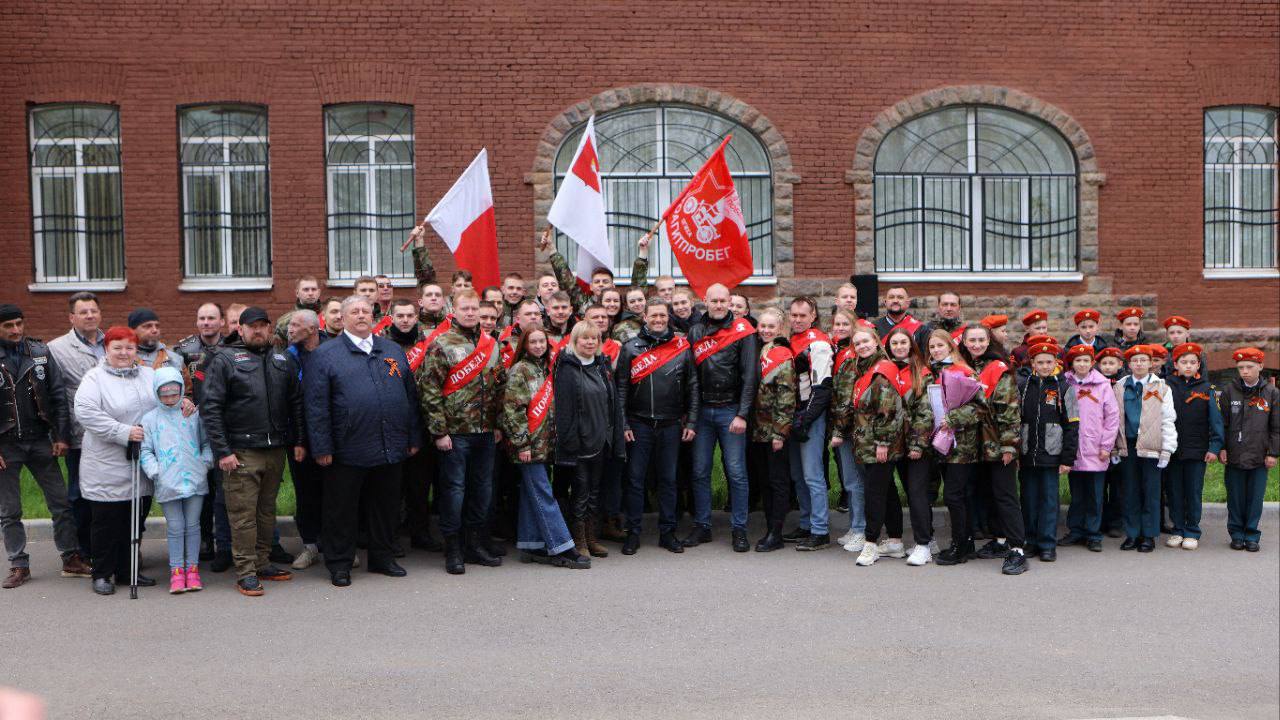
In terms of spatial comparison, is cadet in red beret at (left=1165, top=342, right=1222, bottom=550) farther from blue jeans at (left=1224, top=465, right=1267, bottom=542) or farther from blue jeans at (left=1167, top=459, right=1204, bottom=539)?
blue jeans at (left=1224, top=465, right=1267, bottom=542)

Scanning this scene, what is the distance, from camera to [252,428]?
7660 mm

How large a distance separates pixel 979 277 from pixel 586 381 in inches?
331

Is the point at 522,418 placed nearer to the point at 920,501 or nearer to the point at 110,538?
the point at 110,538

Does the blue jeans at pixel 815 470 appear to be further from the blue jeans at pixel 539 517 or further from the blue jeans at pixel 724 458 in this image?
the blue jeans at pixel 539 517

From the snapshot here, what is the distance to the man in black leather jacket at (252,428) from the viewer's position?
759 cm

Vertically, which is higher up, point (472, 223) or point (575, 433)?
point (472, 223)

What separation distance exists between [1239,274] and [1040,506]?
895 cm

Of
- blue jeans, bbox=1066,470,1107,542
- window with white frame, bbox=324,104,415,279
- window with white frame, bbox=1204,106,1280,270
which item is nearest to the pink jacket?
blue jeans, bbox=1066,470,1107,542

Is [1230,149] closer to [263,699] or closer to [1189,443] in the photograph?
[1189,443]

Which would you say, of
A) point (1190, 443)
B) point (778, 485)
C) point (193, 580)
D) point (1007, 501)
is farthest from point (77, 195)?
point (1190, 443)

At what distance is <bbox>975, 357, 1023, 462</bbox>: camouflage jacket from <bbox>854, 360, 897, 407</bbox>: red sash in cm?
68

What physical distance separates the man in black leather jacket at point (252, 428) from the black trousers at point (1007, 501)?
4858 millimetres

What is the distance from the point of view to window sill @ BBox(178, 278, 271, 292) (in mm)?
14539

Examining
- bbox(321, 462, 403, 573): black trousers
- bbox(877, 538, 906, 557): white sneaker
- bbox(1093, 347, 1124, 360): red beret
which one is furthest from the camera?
bbox(1093, 347, 1124, 360): red beret
